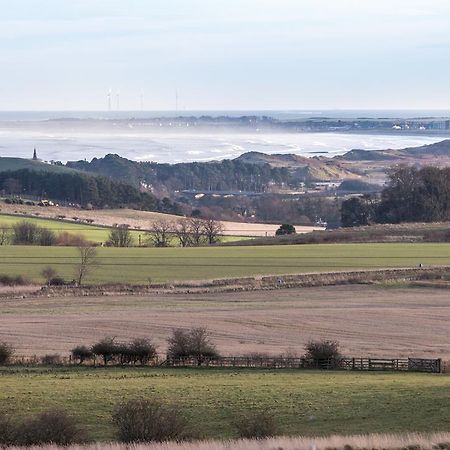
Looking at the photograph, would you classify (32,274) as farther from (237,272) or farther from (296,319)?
(296,319)

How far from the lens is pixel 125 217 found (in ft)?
254

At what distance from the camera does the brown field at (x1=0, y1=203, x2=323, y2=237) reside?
69213 millimetres

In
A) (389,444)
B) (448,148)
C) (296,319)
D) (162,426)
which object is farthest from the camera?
(448,148)

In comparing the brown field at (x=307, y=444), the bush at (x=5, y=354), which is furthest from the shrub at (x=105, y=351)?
the brown field at (x=307, y=444)

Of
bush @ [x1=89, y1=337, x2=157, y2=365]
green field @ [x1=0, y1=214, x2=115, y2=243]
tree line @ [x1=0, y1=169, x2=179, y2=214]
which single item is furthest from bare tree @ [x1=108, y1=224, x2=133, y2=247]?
bush @ [x1=89, y1=337, x2=157, y2=365]

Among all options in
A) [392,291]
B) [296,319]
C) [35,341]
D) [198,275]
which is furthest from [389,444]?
[198,275]

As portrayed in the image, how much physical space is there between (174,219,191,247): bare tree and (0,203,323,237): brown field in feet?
10.2

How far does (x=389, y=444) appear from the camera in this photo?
13594mm

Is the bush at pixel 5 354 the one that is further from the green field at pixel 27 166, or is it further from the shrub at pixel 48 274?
the green field at pixel 27 166

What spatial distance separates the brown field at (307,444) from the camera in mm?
13508

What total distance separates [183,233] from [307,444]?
158 ft

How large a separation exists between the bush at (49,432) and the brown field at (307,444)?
1.23ft

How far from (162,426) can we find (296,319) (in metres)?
16.8

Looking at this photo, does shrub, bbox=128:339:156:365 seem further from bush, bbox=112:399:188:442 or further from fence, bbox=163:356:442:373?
bush, bbox=112:399:188:442
